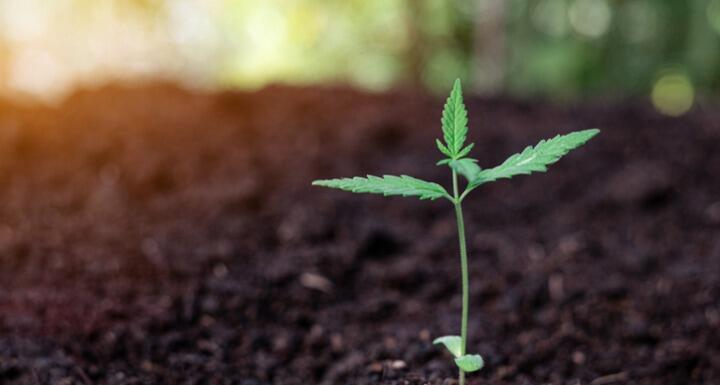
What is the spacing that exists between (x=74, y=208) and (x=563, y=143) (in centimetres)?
172

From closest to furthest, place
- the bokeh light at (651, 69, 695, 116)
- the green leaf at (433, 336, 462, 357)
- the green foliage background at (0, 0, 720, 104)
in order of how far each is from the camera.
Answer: the green leaf at (433, 336, 462, 357), the green foliage background at (0, 0, 720, 104), the bokeh light at (651, 69, 695, 116)

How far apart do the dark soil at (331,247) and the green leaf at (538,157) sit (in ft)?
1.26

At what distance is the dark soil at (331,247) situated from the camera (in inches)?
59.9

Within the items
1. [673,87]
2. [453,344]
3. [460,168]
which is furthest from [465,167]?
[673,87]

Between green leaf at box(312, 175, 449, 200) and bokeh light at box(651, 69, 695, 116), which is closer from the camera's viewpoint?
green leaf at box(312, 175, 449, 200)

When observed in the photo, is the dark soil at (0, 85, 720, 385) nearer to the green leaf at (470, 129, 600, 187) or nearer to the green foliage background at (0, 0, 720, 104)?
the green leaf at (470, 129, 600, 187)

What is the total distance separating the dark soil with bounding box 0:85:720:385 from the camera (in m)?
1.52

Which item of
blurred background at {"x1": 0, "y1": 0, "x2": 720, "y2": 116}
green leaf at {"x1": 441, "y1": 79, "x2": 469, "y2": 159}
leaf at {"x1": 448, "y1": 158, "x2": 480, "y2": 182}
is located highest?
blurred background at {"x1": 0, "y1": 0, "x2": 720, "y2": 116}

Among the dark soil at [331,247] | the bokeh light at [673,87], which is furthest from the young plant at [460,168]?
the bokeh light at [673,87]

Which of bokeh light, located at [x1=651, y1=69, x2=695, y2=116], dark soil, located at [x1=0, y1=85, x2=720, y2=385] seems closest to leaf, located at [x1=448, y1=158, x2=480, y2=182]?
dark soil, located at [x1=0, y1=85, x2=720, y2=385]

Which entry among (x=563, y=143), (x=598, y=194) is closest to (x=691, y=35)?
(x=598, y=194)

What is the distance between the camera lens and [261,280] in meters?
1.84

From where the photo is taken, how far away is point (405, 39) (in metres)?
4.88

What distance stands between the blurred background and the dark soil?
1.90 meters
